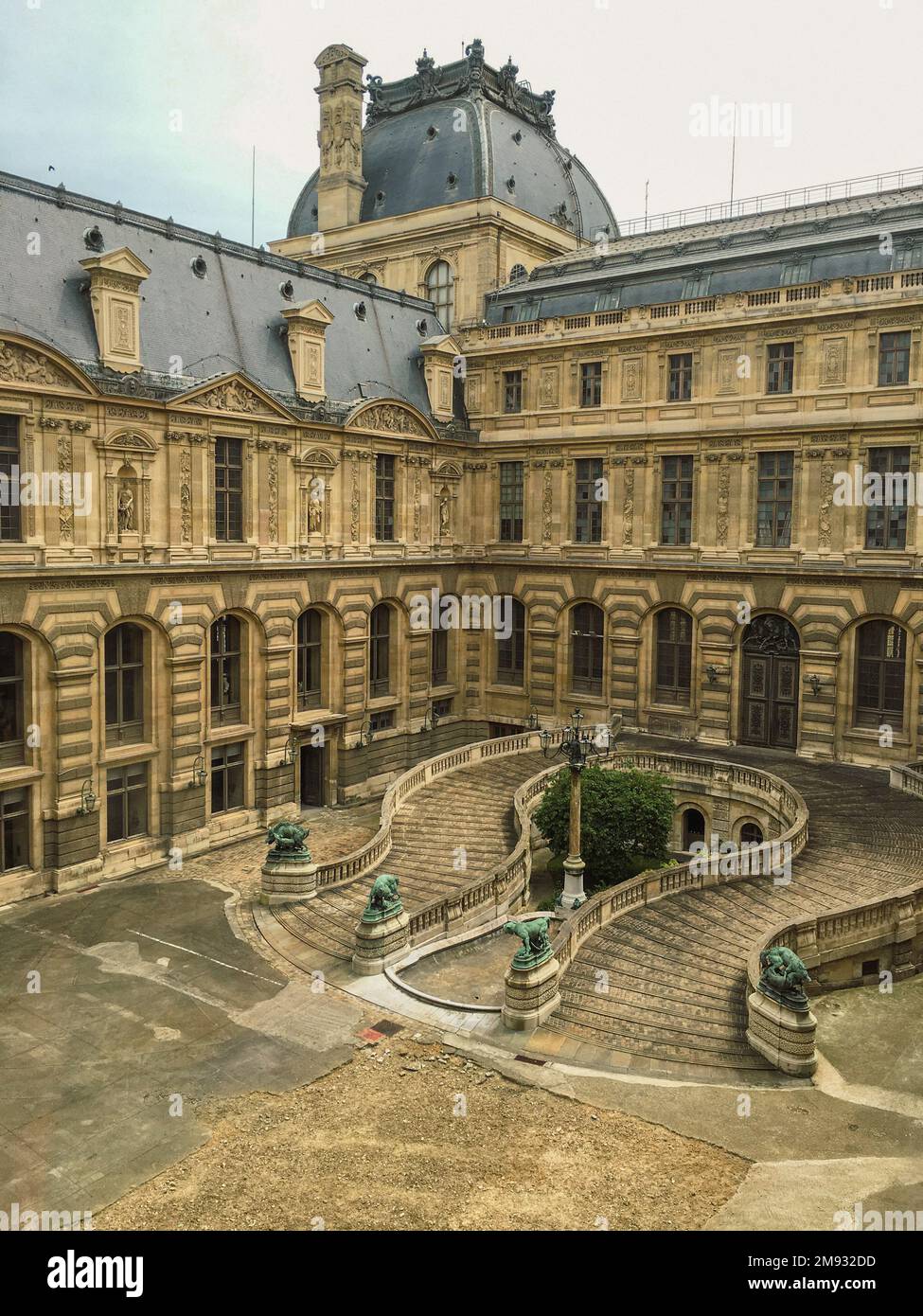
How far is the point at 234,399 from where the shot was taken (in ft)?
122

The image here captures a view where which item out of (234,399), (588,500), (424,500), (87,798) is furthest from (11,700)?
(588,500)

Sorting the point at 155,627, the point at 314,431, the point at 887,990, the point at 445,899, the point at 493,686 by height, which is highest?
the point at 314,431

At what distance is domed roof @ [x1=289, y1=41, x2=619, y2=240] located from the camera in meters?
54.8

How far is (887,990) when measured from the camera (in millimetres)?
27844

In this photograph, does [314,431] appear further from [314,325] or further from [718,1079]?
[718,1079]

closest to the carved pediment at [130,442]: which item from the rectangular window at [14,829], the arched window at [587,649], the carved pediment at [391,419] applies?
the carved pediment at [391,419]

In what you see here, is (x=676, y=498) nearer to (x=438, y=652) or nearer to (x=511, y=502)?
(x=511, y=502)

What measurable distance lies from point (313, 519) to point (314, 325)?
7.57 m

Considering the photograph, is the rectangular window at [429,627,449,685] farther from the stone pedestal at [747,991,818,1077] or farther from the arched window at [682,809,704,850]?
the stone pedestal at [747,991,818,1077]

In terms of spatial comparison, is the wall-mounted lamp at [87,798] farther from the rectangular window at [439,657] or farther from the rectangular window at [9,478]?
the rectangular window at [439,657]

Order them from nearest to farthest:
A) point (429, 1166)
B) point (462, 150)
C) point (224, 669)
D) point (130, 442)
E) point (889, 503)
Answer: point (429, 1166)
point (130, 442)
point (224, 669)
point (889, 503)
point (462, 150)

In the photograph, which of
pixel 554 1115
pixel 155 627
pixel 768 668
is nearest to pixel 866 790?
pixel 768 668

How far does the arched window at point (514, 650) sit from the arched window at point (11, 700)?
23.8 meters

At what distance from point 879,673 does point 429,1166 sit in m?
29.2
